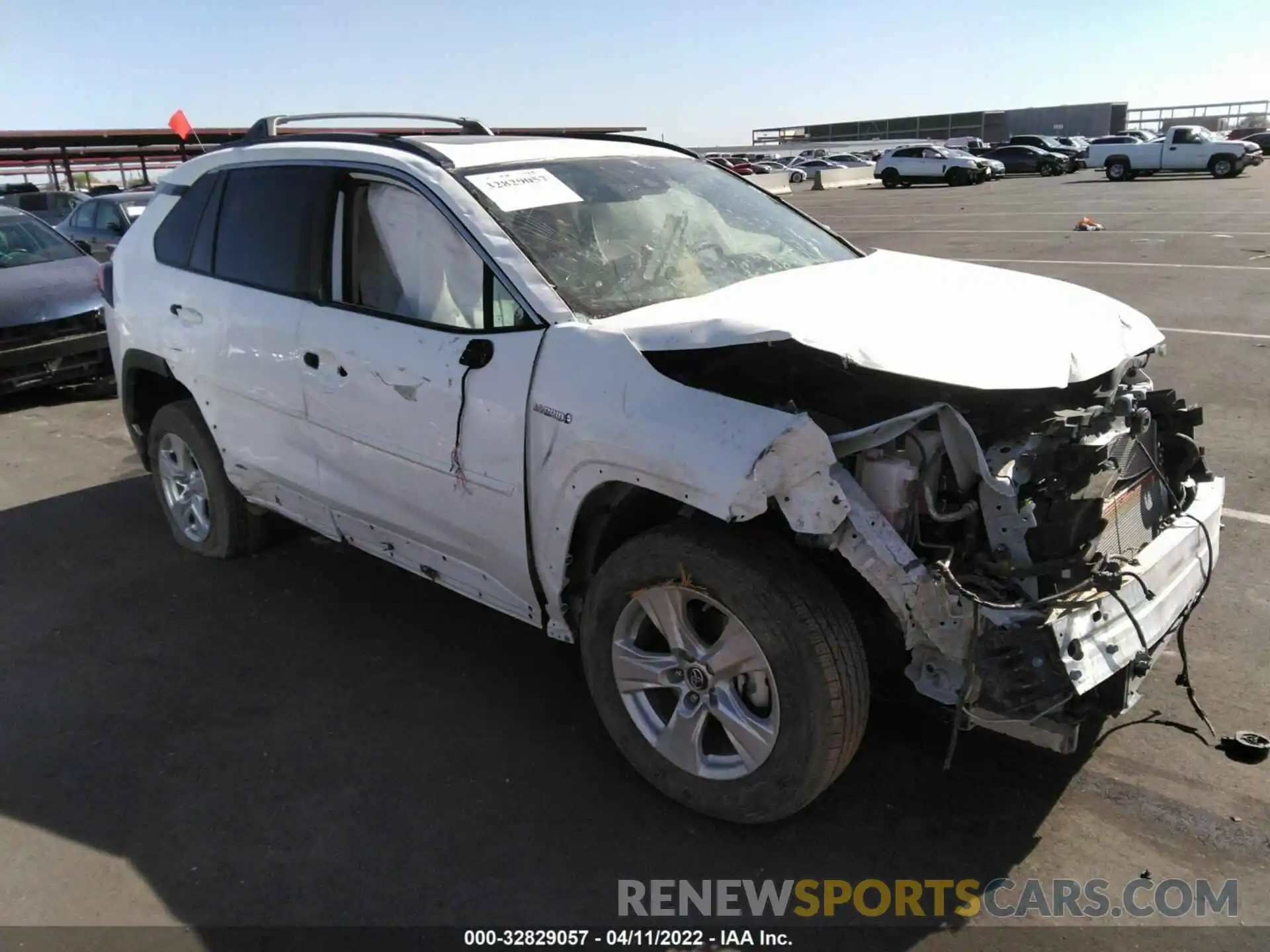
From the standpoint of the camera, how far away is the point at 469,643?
161 inches

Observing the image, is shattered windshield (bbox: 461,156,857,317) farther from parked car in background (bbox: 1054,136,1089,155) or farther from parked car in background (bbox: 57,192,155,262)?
parked car in background (bbox: 1054,136,1089,155)

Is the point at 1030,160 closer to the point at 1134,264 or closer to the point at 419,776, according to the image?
the point at 1134,264

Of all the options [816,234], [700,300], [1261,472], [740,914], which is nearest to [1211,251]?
[1261,472]

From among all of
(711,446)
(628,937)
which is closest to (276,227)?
(711,446)

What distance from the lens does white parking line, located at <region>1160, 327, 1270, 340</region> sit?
8.66 metres

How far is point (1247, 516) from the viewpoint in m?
4.89

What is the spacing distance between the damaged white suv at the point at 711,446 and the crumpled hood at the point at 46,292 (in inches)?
213

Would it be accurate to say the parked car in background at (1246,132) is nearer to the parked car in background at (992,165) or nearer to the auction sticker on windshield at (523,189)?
the parked car in background at (992,165)

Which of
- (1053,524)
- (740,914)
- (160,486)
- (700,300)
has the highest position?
(700,300)

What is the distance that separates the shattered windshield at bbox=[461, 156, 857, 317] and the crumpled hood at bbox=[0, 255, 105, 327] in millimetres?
6324

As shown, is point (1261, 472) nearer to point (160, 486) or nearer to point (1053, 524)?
point (1053, 524)

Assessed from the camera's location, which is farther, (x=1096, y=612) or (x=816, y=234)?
(x=816, y=234)

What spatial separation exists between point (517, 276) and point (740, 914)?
2.05 m

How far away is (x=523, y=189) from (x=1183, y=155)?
3793 centimetres
